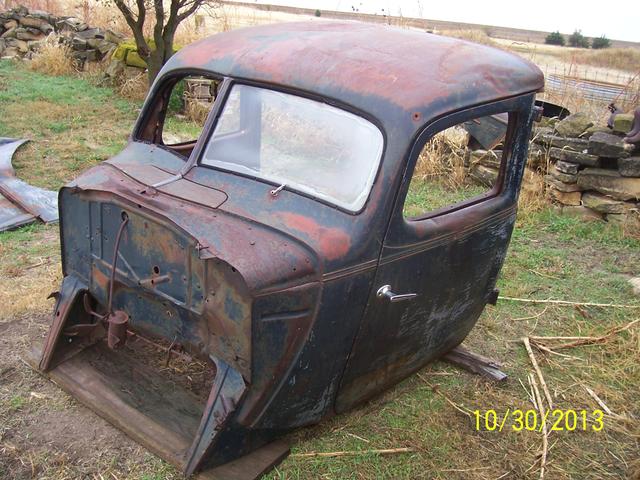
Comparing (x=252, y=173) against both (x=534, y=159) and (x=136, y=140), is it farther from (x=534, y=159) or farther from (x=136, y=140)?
(x=534, y=159)

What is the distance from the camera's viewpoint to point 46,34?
14.0 metres

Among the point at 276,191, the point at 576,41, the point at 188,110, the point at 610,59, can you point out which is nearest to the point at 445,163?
the point at 188,110

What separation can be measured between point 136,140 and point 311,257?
61.7 inches

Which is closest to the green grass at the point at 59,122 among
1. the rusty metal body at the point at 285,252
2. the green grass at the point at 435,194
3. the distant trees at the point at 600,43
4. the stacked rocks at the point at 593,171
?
the green grass at the point at 435,194

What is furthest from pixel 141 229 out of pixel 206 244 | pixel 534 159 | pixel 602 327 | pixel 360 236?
pixel 534 159

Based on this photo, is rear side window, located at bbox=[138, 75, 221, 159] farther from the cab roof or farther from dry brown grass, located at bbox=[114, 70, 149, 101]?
the cab roof

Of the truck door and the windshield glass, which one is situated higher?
the windshield glass

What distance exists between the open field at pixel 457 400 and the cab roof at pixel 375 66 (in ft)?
5.41

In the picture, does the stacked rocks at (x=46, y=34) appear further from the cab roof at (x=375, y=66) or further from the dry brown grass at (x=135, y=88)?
the cab roof at (x=375, y=66)

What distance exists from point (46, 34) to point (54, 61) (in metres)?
3.03

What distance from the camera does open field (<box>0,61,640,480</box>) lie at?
2.99 meters

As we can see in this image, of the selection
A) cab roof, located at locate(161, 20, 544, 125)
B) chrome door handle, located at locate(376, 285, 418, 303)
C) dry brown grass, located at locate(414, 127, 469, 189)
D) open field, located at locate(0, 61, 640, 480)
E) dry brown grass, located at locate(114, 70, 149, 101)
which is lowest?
open field, located at locate(0, 61, 640, 480)

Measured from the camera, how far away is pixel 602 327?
451 cm

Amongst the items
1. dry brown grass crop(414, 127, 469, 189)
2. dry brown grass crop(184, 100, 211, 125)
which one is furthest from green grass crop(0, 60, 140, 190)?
dry brown grass crop(414, 127, 469, 189)
